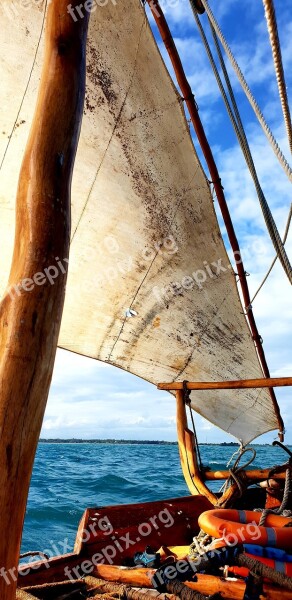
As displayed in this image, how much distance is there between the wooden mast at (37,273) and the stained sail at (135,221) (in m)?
3.44

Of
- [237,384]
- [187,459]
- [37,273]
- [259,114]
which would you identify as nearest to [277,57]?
[259,114]

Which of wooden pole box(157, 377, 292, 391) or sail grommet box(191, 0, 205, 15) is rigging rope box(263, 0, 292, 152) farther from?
wooden pole box(157, 377, 292, 391)

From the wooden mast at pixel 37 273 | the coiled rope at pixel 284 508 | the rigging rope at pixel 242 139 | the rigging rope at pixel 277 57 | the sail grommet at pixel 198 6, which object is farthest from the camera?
the sail grommet at pixel 198 6

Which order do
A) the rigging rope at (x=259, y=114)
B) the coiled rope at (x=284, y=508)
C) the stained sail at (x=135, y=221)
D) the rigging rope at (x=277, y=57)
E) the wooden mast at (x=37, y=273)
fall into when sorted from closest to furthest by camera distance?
the wooden mast at (x=37, y=273), the rigging rope at (x=277, y=57), the rigging rope at (x=259, y=114), the coiled rope at (x=284, y=508), the stained sail at (x=135, y=221)

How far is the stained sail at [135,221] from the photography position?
469 cm

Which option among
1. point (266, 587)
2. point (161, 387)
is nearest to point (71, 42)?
point (266, 587)

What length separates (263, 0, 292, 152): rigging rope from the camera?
215cm

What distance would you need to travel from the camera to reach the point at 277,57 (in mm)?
2383

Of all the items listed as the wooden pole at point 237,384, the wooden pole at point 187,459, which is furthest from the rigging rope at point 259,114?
the wooden pole at point 187,459

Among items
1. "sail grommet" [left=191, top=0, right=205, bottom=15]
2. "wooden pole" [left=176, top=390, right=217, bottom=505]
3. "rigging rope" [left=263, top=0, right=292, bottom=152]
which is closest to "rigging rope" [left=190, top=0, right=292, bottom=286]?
"sail grommet" [left=191, top=0, right=205, bottom=15]

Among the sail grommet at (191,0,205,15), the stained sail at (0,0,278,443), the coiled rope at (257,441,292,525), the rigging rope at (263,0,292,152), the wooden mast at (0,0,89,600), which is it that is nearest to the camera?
the wooden mast at (0,0,89,600)

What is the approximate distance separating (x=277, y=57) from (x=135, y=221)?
341cm

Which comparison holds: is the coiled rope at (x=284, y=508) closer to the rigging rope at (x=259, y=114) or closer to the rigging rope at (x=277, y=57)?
the rigging rope at (x=259, y=114)

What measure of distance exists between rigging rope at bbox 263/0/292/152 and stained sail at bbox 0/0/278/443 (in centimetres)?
281
